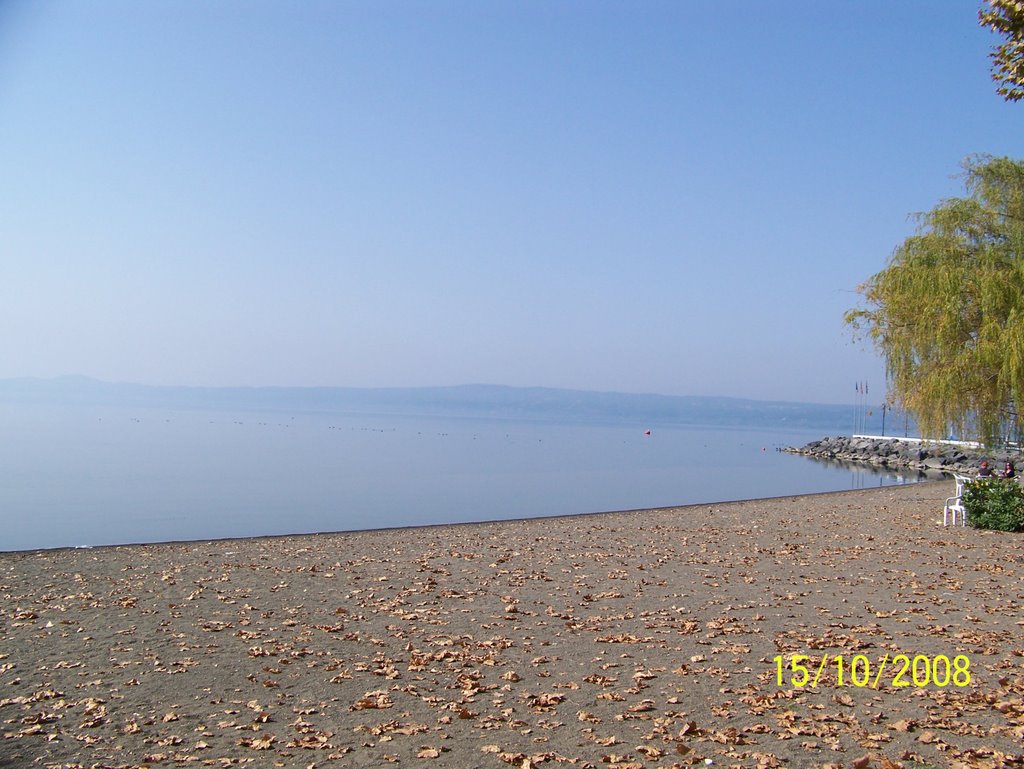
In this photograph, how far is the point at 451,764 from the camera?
532cm

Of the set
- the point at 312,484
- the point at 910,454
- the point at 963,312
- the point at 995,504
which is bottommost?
the point at 312,484

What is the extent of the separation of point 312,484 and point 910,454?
39836 mm

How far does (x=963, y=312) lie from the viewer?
706 inches

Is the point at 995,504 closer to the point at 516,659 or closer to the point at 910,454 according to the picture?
the point at 516,659

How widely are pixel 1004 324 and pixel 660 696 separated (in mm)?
14304

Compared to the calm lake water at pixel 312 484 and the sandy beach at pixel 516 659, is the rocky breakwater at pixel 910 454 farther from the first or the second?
the sandy beach at pixel 516 659

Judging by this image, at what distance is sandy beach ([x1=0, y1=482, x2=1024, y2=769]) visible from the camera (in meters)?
5.54

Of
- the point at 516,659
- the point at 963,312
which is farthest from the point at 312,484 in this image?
the point at 516,659

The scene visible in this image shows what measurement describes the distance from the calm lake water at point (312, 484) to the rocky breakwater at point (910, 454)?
369 cm

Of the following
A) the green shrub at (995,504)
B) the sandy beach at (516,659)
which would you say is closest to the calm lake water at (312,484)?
the sandy beach at (516,659)

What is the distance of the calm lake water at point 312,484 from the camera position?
88.3 ft

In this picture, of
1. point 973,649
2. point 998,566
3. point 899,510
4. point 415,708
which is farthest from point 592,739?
point 899,510

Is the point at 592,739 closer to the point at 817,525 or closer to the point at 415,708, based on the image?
the point at 415,708

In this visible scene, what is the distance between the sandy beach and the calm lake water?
14001mm
